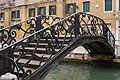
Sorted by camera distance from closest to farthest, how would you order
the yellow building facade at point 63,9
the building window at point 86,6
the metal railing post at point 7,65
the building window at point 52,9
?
the metal railing post at point 7,65, the yellow building facade at point 63,9, the building window at point 86,6, the building window at point 52,9

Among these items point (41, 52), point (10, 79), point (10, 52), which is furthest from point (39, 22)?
point (10, 79)

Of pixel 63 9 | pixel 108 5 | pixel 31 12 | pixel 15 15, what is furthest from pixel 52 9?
pixel 108 5

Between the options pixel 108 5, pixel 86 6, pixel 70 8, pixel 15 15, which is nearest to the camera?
pixel 108 5

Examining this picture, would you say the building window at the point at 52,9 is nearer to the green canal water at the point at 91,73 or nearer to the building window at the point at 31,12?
the building window at the point at 31,12

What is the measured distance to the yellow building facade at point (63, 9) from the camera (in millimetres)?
13836

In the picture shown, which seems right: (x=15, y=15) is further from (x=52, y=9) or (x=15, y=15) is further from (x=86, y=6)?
(x=86, y=6)

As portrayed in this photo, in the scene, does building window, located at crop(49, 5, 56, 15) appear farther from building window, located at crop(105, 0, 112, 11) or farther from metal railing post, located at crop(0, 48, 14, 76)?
metal railing post, located at crop(0, 48, 14, 76)

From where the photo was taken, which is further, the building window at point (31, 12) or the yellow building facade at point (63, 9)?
the building window at point (31, 12)

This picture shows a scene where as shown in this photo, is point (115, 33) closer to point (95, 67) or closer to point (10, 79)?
point (95, 67)

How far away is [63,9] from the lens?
16688mm

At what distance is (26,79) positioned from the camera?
12.0ft

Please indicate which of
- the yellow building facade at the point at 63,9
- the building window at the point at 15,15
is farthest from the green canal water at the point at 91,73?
the building window at the point at 15,15

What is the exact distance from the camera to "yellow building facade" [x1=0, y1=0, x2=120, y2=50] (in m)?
13.8

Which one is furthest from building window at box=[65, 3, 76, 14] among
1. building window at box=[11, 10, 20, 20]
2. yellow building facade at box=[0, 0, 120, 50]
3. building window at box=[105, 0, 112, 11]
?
building window at box=[11, 10, 20, 20]
